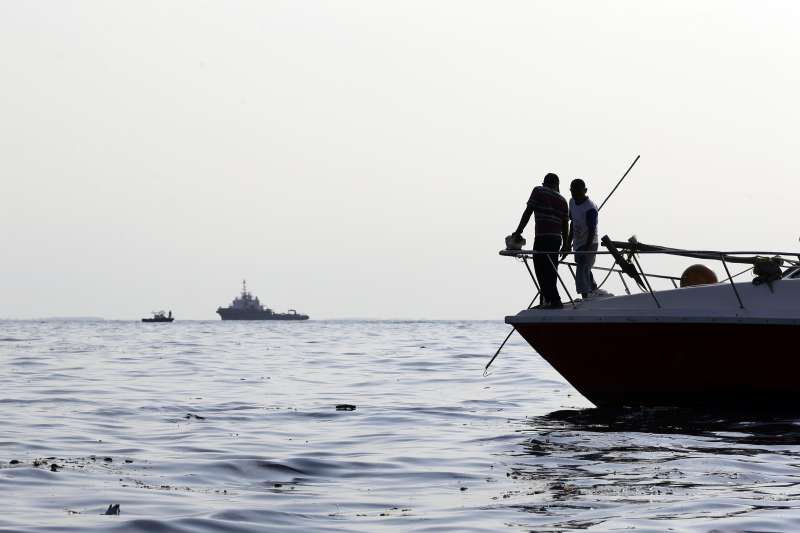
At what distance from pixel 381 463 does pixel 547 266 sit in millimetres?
4732

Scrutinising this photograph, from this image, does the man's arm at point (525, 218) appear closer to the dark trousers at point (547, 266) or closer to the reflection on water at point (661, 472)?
the dark trousers at point (547, 266)


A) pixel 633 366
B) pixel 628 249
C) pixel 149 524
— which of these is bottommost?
pixel 149 524

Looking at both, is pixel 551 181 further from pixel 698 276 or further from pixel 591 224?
pixel 698 276

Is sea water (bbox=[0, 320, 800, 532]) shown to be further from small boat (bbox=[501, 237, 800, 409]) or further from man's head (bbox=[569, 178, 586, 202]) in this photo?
man's head (bbox=[569, 178, 586, 202])

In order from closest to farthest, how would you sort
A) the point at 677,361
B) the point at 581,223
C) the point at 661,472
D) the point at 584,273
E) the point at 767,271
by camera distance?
the point at 661,472
the point at 767,271
the point at 677,361
the point at 581,223
the point at 584,273

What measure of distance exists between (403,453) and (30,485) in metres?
3.64

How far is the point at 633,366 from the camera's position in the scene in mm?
13484

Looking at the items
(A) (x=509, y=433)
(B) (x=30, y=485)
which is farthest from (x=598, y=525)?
(A) (x=509, y=433)

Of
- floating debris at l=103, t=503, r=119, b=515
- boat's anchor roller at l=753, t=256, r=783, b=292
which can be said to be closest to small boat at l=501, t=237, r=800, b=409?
boat's anchor roller at l=753, t=256, r=783, b=292

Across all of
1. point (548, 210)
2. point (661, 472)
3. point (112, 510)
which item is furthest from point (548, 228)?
point (112, 510)

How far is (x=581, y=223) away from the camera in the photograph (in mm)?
14055

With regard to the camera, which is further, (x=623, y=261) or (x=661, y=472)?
(x=623, y=261)

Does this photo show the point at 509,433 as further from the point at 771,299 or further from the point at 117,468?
the point at 117,468

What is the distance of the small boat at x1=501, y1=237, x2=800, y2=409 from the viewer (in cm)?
1275
